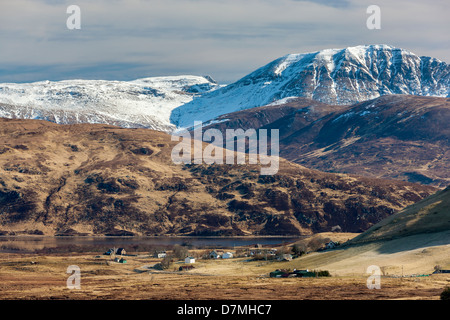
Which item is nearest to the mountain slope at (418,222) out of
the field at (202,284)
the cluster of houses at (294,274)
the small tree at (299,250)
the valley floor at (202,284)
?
the small tree at (299,250)

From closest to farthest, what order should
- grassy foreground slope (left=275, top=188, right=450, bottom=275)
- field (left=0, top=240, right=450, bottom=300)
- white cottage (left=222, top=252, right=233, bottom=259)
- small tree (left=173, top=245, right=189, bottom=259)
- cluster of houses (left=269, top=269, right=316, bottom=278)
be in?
1. field (left=0, top=240, right=450, bottom=300)
2. grassy foreground slope (left=275, top=188, right=450, bottom=275)
3. cluster of houses (left=269, top=269, right=316, bottom=278)
4. small tree (left=173, top=245, right=189, bottom=259)
5. white cottage (left=222, top=252, right=233, bottom=259)

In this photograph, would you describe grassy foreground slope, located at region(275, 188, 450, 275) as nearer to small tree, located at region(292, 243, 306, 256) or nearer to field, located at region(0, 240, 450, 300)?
field, located at region(0, 240, 450, 300)

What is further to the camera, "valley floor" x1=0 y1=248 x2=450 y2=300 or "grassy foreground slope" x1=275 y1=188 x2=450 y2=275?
"grassy foreground slope" x1=275 y1=188 x2=450 y2=275

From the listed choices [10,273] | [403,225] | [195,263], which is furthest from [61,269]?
[403,225]

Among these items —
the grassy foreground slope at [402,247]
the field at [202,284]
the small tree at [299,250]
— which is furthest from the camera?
the small tree at [299,250]

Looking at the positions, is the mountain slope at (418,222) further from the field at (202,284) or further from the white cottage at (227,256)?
the white cottage at (227,256)

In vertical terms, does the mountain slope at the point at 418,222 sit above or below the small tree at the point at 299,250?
above

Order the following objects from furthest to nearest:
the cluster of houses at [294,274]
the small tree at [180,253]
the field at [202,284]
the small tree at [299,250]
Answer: the small tree at [180,253] < the small tree at [299,250] < the cluster of houses at [294,274] < the field at [202,284]

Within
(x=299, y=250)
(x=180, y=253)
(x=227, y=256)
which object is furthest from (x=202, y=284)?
(x=227, y=256)

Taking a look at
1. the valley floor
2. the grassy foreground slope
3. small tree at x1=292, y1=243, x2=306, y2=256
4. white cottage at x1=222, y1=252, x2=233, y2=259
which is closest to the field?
the valley floor

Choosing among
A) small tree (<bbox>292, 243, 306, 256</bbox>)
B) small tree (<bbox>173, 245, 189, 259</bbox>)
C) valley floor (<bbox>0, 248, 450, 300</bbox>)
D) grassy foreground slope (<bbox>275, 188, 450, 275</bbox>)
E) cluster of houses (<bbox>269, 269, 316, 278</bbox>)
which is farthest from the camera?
small tree (<bbox>173, 245, 189, 259</bbox>)

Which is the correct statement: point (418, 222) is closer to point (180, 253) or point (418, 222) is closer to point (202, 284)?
point (202, 284)

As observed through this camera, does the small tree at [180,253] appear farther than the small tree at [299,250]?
Yes
